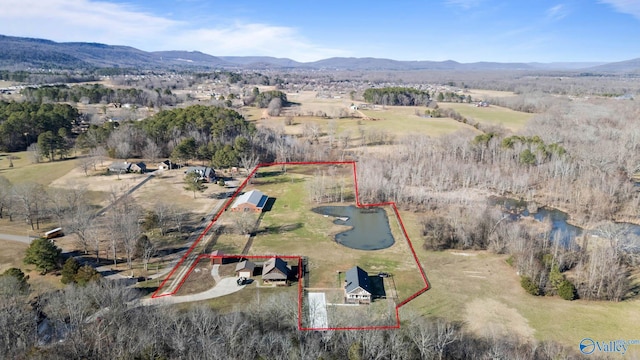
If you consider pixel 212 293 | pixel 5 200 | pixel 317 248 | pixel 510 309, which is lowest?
pixel 510 309

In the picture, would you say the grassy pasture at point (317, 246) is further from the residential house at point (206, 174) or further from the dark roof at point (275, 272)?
the residential house at point (206, 174)

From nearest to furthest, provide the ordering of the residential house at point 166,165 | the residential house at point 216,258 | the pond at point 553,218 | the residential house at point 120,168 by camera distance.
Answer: the residential house at point 216,258, the pond at point 553,218, the residential house at point 120,168, the residential house at point 166,165

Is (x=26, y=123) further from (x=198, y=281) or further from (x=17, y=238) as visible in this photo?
(x=198, y=281)

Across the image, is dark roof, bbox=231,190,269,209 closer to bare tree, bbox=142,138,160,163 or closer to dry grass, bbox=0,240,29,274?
dry grass, bbox=0,240,29,274

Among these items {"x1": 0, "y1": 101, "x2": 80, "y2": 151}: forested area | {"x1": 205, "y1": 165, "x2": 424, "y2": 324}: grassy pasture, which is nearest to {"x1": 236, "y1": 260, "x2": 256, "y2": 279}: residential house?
{"x1": 205, "y1": 165, "x2": 424, "y2": 324}: grassy pasture

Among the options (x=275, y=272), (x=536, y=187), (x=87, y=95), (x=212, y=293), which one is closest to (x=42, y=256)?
(x=212, y=293)

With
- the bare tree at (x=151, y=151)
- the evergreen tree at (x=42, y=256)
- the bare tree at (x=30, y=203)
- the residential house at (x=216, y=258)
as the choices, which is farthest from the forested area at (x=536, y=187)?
the bare tree at (x=30, y=203)
